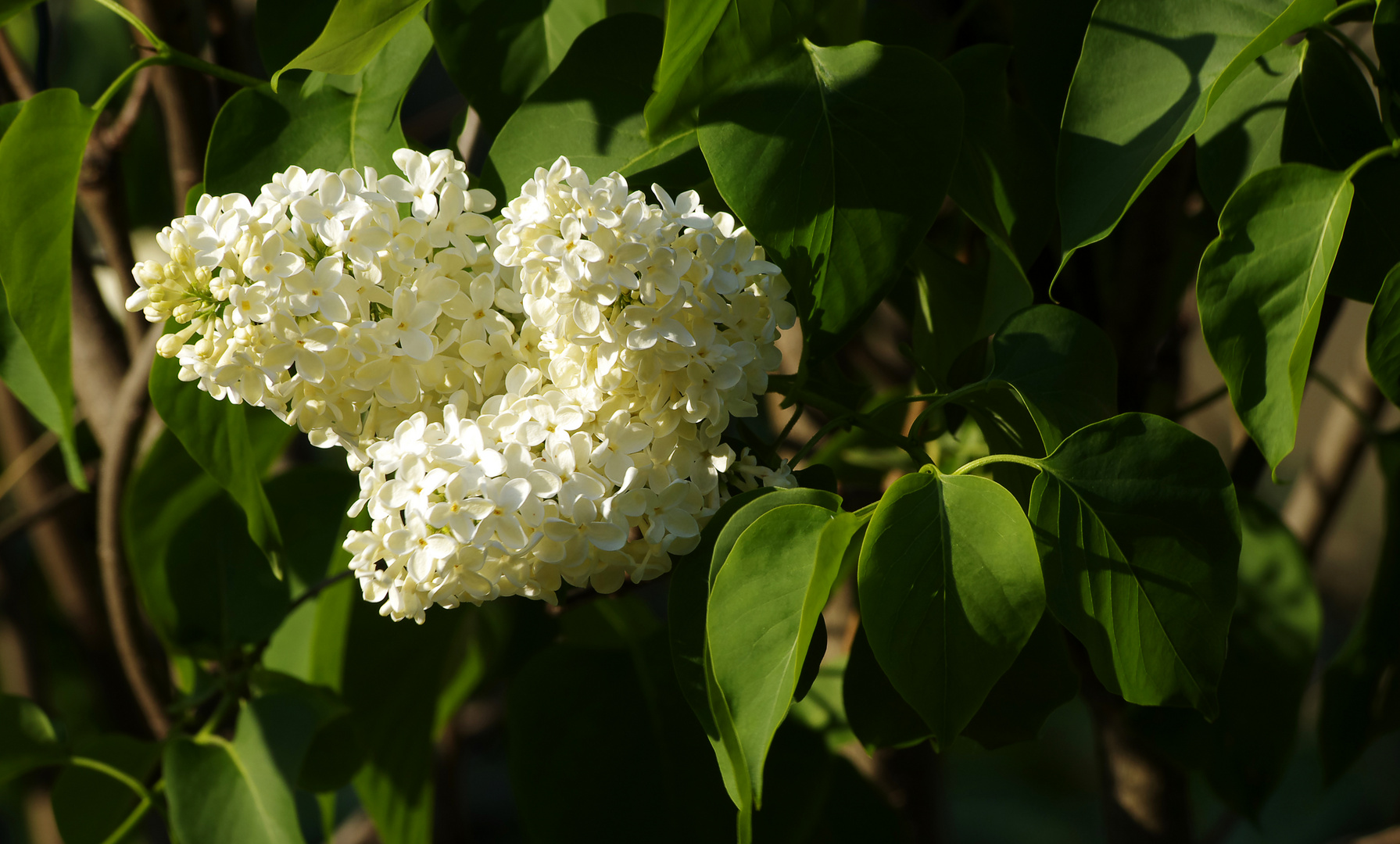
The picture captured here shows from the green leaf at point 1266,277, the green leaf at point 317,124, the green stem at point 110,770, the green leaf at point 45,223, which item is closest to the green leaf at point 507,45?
the green leaf at point 317,124

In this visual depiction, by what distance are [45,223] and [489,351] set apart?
0.20 metres

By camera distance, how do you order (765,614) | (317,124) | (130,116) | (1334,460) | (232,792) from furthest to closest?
(1334,460) < (130,116) < (232,792) < (317,124) < (765,614)

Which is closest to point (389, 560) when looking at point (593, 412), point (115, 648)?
point (593, 412)

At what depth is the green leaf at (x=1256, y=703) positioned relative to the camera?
54cm

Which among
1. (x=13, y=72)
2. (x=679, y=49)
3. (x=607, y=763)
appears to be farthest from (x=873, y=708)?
(x=13, y=72)

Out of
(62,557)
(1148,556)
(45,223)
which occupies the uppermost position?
(45,223)

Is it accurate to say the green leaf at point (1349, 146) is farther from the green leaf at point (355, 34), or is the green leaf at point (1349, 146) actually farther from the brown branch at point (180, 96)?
the brown branch at point (180, 96)

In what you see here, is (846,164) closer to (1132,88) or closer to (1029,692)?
(1132,88)

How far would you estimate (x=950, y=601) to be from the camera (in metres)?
0.30

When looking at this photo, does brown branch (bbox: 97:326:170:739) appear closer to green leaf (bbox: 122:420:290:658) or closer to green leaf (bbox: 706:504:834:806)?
green leaf (bbox: 122:420:290:658)

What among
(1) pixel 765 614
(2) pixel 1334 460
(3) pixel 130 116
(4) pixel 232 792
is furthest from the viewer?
(2) pixel 1334 460

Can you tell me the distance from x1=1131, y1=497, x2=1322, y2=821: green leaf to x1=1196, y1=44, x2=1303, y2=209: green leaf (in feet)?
0.86

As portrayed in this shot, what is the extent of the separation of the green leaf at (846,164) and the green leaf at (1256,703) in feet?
1.13

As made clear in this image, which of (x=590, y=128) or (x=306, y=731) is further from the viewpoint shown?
(x=306, y=731)
